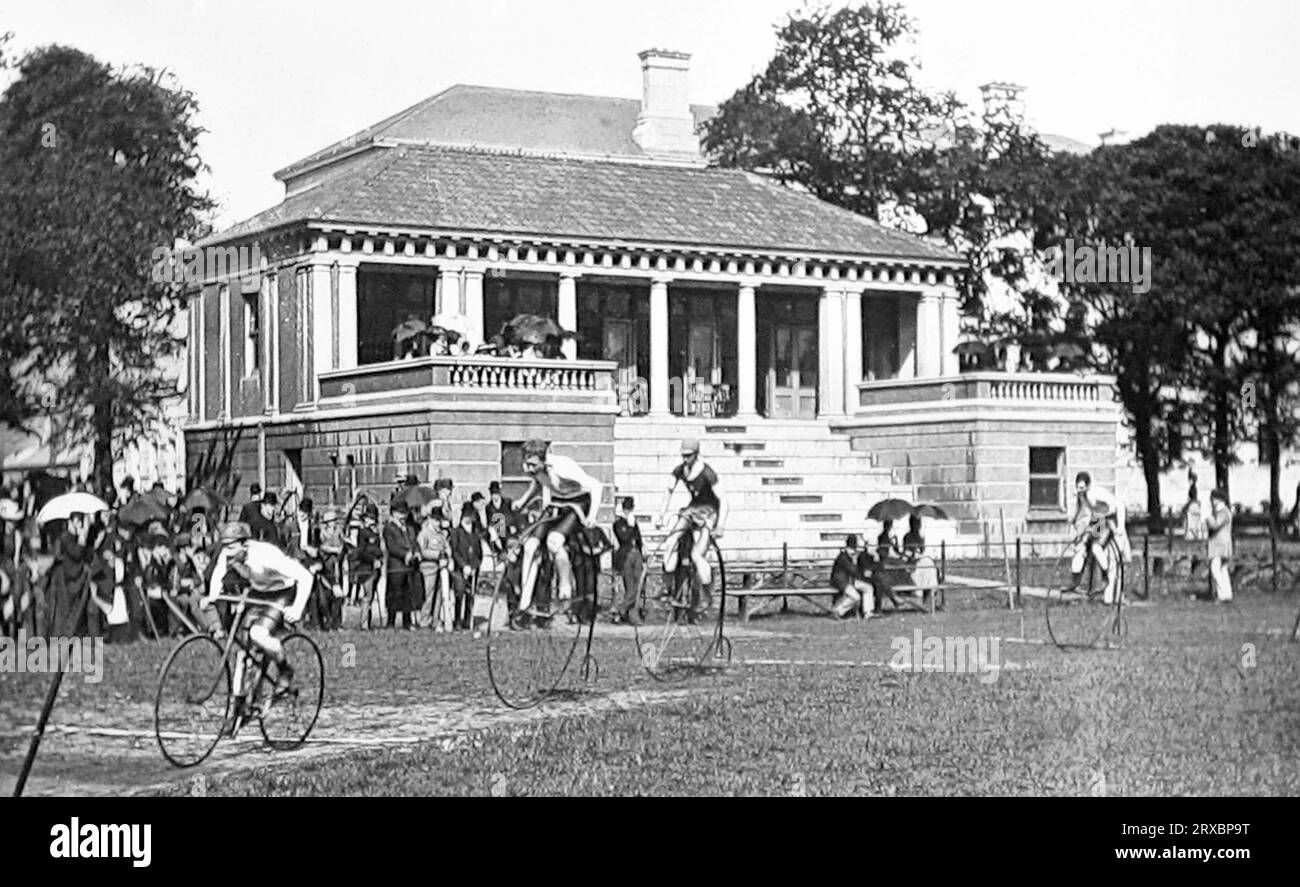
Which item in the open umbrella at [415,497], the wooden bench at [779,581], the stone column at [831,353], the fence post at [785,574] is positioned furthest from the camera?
the stone column at [831,353]

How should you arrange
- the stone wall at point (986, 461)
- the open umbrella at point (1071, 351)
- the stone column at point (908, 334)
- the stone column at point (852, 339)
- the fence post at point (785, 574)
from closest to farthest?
the fence post at point (785, 574)
the open umbrella at point (1071, 351)
the stone wall at point (986, 461)
the stone column at point (852, 339)
the stone column at point (908, 334)

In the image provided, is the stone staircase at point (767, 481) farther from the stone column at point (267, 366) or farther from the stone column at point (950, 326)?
the stone column at point (950, 326)

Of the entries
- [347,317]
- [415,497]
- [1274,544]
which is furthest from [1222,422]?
[347,317]

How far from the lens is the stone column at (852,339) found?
31.1 m

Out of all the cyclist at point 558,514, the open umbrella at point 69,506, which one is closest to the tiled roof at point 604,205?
the open umbrella at point 69,506

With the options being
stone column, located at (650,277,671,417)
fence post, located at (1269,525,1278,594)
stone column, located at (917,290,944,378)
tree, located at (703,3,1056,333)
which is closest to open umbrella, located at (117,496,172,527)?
tree, located at (703,3,1056,333)

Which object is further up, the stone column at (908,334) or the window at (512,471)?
the stone column at (908,334)

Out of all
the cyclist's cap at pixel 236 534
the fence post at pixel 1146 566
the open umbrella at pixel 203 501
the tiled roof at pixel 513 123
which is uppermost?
the tiled roof at pixel 513 123

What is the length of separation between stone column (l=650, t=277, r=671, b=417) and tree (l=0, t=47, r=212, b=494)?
1353 cm

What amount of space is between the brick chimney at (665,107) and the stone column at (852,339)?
3213mm

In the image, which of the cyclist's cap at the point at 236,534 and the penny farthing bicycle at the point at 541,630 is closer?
the cyclist's cap at the point at 236,534

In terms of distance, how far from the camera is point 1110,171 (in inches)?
717
